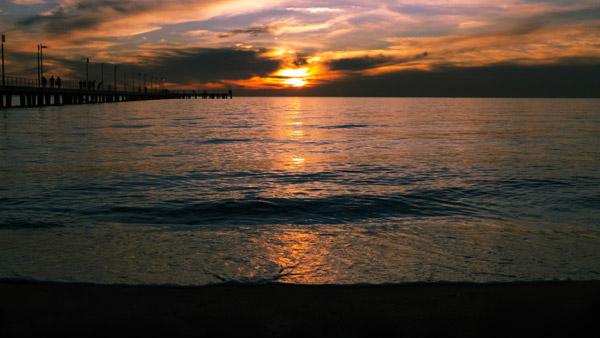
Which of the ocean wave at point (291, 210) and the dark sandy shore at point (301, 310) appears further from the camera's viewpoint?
the ocean wave at point (291, 210)

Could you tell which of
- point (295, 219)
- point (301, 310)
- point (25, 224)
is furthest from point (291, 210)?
point (301, 310)

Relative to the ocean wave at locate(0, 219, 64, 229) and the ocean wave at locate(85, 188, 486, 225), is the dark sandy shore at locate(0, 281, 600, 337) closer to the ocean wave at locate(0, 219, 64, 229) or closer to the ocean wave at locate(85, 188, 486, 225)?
the ocean wave at locate(0, 219, 64, 229)

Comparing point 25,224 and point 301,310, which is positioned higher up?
point 301,310

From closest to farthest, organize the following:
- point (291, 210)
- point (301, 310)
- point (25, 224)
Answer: point (301, 310)
point (25, 224)
point (291, 210)

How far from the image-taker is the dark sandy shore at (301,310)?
357 cm

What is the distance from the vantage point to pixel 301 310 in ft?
13.4

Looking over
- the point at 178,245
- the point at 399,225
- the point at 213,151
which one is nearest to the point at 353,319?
the point at 178,245

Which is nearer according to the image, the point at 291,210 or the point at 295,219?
the point at 295,219

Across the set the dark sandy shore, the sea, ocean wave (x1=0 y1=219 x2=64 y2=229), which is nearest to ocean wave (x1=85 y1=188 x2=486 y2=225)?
the sea

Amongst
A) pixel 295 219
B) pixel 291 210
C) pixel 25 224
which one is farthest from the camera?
pixel 291 210

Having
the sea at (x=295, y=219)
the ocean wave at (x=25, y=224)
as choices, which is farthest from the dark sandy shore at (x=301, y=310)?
the ocean wave at (x=25, y=224)

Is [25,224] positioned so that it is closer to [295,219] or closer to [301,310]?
[295,219]

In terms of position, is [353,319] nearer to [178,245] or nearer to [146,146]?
[178,245]

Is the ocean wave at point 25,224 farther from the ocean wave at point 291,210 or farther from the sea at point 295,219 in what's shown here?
the ocean wave at point 291,210
